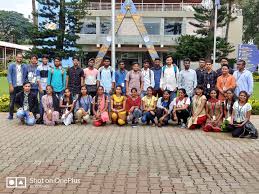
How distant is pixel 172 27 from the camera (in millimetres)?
37656

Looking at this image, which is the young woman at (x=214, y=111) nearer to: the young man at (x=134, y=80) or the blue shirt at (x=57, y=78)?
the young man at (x=134, y=80)

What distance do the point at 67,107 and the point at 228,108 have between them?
143 inches

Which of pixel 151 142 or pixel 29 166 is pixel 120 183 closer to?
pixel 29 166

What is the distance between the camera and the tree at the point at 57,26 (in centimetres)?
2111

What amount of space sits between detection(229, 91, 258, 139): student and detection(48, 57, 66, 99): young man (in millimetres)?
4065

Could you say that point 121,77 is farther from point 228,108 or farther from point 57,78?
point 228,108

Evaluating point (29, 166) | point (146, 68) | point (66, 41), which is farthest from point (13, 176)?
point (66, 41)

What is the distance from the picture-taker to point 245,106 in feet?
25.2

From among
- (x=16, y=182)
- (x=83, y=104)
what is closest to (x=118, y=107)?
(x=83, y=104)

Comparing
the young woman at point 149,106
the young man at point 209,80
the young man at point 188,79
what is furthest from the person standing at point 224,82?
the young woman at point 149,106

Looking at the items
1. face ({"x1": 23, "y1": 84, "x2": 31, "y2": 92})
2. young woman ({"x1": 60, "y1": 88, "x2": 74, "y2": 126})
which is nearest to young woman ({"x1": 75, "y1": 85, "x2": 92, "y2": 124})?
young woman ({"x1": 60, "y1": 88, "x2": 74, "y2": 126})

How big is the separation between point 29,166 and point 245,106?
4431mm

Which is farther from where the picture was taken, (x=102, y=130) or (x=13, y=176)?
(x=102, y=130)

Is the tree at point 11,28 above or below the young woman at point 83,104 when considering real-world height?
above
